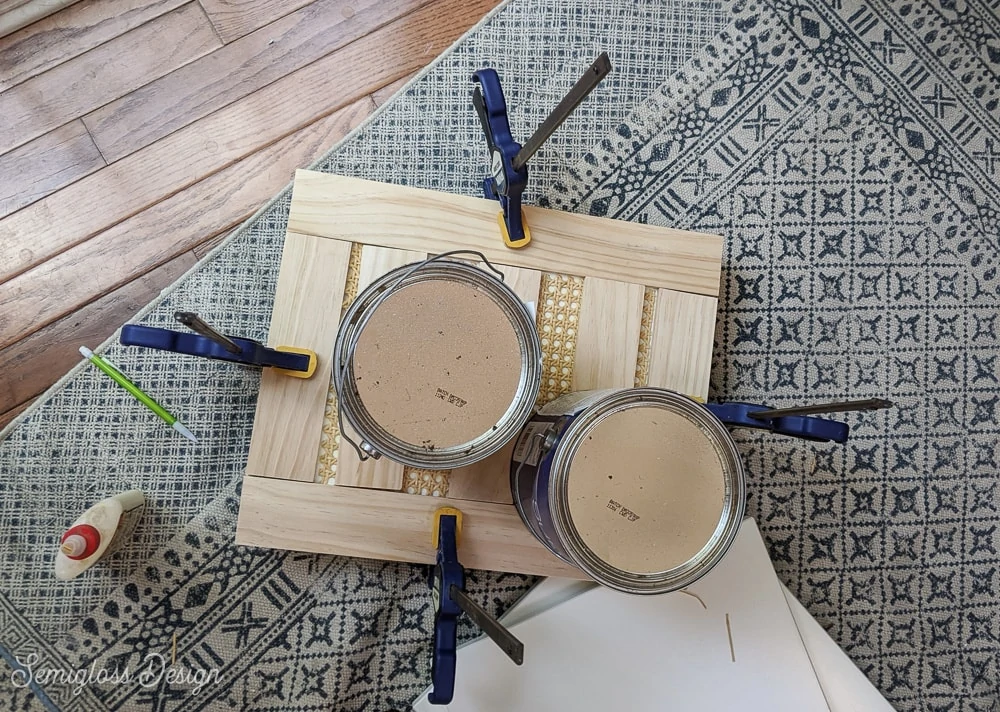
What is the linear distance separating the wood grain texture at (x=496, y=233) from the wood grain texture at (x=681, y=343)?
0.02 meters

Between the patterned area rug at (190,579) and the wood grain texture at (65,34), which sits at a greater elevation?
the wood grain texture at (65,34)

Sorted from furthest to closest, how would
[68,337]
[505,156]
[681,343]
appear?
→ [68,337]
[681,343]
[505,156]

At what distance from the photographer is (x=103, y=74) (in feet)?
3.67

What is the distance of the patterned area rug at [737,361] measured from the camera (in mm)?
1042

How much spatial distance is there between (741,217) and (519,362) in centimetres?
59

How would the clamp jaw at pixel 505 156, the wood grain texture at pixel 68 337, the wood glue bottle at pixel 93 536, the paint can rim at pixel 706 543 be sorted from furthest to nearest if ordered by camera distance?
the wood grain texture at pixel 68 337, the wood glue bottle at pixel 93 536, the clamp jaw at pixel 505 156, the paint can rim at pixel 706 543

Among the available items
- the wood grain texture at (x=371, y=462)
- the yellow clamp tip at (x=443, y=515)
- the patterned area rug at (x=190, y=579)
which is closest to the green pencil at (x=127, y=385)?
the patterned area rug at (x=190, y=579)

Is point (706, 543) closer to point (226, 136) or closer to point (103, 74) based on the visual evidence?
point (226, 136)

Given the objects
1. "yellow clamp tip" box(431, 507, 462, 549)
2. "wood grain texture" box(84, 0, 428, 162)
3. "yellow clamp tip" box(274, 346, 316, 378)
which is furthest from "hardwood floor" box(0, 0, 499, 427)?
"yellow clamp tip" box(431, 507, 462, 549)

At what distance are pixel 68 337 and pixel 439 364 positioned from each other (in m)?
0.67

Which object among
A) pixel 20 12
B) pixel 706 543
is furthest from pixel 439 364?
pixel 20 12

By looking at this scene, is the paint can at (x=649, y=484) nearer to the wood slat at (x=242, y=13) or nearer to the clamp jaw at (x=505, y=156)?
the clamp jaw at (x=505, y=156)

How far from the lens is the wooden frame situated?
899 millimetres

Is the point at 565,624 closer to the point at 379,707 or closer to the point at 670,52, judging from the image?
the point at 379,707
